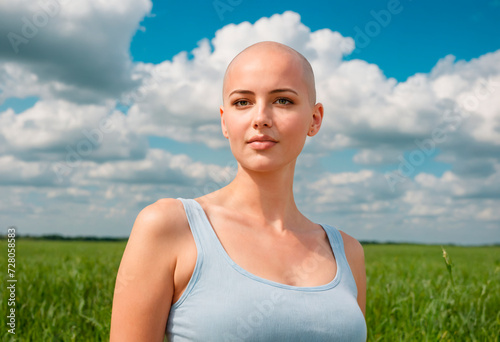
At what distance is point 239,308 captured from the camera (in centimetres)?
189

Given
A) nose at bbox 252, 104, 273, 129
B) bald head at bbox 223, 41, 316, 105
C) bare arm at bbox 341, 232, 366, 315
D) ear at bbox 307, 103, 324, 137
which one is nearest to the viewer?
nose at bbox 252, 104, 273, 129

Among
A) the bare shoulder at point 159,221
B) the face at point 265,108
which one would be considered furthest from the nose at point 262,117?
the bare shoulder at point 159,221

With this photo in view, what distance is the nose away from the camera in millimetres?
2117

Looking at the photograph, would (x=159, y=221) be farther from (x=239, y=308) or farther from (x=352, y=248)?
(x=352, y=248)

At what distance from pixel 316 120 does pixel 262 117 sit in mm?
527

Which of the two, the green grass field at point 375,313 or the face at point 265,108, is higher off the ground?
the face at point 265,108

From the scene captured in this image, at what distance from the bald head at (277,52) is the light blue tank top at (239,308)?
79 centimetres

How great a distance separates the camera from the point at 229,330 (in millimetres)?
1866

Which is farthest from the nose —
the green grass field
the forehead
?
the green grass field


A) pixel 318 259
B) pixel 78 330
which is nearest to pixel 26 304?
pixel 78 330

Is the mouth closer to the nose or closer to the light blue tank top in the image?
the nose

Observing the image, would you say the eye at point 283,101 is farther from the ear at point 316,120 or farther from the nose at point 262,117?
the ear at point 316,120

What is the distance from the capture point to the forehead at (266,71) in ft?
7.10

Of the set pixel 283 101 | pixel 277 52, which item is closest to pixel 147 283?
pixel 283 101
